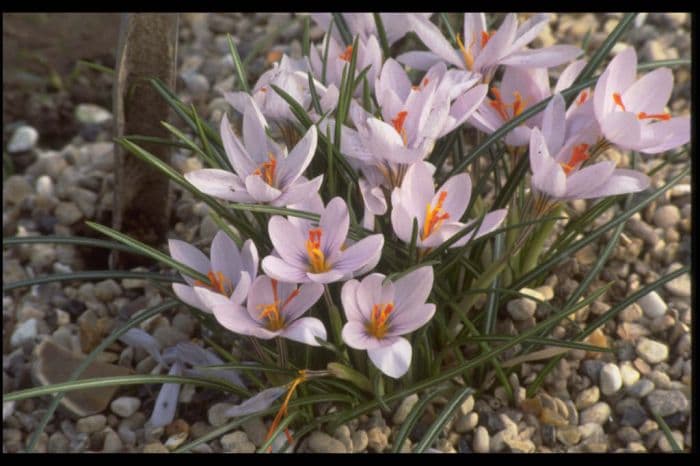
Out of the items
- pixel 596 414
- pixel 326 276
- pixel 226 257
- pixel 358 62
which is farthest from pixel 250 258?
pixel 596 414

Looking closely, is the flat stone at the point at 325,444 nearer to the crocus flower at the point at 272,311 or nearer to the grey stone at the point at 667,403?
the crocus flower at the point at 272,311

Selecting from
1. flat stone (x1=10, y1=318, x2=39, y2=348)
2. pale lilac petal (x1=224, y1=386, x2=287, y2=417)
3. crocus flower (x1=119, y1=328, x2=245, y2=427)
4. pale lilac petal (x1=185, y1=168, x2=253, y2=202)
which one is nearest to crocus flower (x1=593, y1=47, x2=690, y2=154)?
pale lilac petal (x1=185, y1=168, x2=253, y2=202)

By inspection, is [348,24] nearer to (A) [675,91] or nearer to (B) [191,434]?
(B) [191,434]

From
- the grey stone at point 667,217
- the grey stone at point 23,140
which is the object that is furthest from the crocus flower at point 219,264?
the grey stone at point 23,140

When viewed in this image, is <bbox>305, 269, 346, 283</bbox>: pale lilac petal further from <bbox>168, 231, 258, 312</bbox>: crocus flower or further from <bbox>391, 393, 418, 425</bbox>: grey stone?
<bbox>391, 393, 418, 425</bbox>: grey stone

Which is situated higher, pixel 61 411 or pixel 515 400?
pixel 515 400

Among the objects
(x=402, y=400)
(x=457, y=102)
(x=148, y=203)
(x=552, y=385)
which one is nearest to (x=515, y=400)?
(x=552, y=385)

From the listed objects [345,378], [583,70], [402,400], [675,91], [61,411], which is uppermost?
[583,70]

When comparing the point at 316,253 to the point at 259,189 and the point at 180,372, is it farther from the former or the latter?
the point at 180,372
